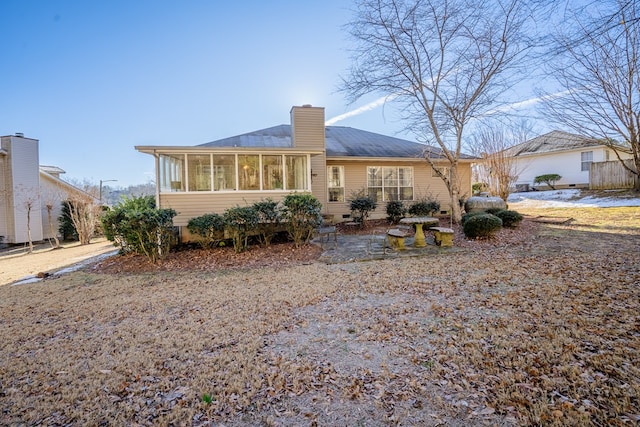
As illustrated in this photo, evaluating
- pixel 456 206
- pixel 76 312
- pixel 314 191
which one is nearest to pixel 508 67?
pixel 456 206

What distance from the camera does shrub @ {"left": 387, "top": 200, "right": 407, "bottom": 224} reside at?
12969mm

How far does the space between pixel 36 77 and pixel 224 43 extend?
29.0 ft

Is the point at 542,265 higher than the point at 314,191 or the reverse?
the reverse

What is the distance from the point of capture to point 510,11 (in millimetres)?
10203

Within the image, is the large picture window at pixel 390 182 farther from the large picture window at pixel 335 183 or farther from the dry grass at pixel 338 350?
the dry grass at pixel 338 350

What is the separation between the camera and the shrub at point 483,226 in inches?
348

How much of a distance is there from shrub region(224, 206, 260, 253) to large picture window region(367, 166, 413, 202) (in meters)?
6.56

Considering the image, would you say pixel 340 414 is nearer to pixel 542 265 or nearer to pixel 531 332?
pixel 531 332

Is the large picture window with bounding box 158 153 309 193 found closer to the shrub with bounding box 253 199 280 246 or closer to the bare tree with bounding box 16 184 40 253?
the shrub with bounding box 253 199 280 246

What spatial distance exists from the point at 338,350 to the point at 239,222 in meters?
6.09

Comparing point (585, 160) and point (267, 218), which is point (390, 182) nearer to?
point (267, 218)

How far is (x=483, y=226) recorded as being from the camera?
29.1ft

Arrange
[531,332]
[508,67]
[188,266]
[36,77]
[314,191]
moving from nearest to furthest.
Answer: [531,332] < [188,266] < [508,67] < [314,191] < [36,77]

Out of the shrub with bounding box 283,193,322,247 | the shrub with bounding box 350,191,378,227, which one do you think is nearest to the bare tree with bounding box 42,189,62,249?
the shrub with bounding box 283,193,322,247
